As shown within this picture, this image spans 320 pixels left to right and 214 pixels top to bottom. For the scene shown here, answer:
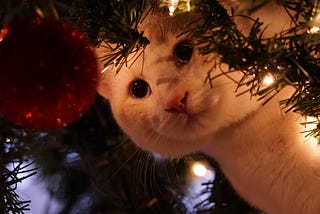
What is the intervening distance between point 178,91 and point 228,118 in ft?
0.32

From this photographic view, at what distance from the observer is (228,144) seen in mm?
674

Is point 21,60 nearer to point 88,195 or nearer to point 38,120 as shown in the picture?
point 38,120

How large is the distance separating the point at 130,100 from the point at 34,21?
1.14 feet

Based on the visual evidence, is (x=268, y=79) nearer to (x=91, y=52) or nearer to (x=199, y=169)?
(x=91, y=52)

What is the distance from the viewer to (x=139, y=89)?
0.68 m

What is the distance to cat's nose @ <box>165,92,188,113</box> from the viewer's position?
0.60 metres

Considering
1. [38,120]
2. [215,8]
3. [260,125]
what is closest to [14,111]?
[38,120]

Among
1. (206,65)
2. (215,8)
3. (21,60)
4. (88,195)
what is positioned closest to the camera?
(21,60)

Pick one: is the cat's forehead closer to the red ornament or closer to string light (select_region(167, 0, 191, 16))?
string light (select_region(167, 0, 191, 16))

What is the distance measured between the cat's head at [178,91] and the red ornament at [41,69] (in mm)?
225

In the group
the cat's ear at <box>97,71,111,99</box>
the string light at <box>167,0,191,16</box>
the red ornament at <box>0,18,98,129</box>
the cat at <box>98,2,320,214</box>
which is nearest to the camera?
the red ornament at <box>0,18,98,129</box>

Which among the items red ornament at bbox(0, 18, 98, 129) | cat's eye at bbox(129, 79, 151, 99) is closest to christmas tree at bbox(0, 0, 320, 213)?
red ornament at bbox(0, 18, 98, 129)

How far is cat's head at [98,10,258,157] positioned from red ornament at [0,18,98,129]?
225mm

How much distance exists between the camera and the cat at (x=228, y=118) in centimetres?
60
